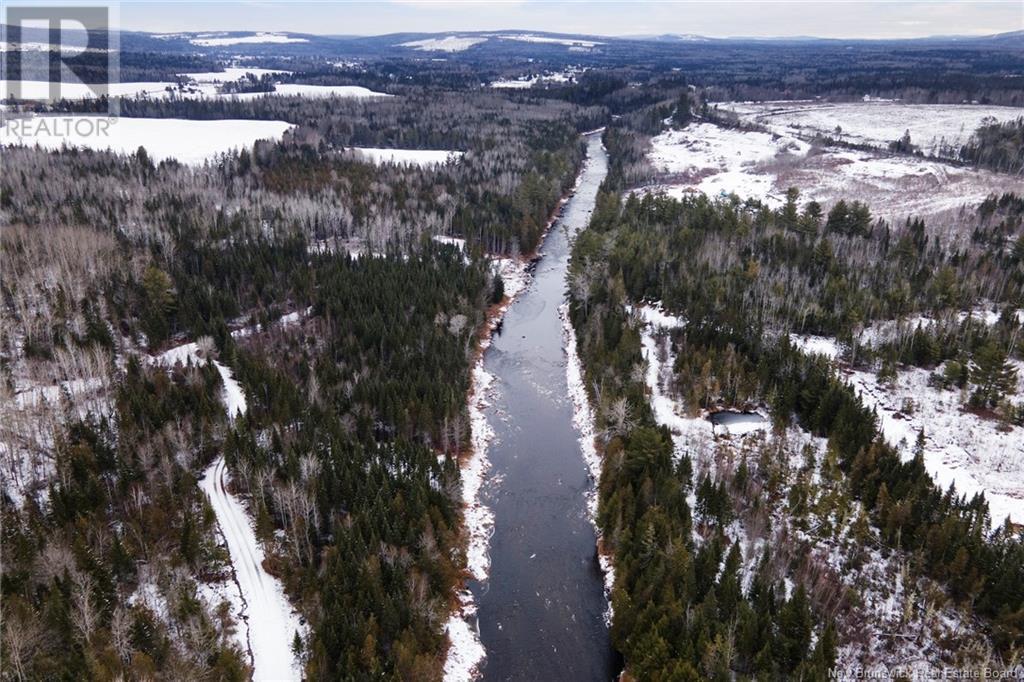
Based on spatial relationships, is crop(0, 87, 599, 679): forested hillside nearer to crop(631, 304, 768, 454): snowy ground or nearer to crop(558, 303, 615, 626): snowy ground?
crop(558, 303, 615, 626): snowy ground

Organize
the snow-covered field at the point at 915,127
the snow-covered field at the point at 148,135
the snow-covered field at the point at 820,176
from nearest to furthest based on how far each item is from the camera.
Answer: the snow-covered field at the point at 820,176, the snow-covered field at the point at 148,135, the snow-covered field at the point at 915,127

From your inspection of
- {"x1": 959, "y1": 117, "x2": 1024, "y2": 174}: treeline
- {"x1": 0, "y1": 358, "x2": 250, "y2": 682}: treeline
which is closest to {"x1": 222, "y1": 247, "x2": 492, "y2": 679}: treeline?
{"x1": 0, "y1": 358, "x2": 250, "y2": 682}: treeline

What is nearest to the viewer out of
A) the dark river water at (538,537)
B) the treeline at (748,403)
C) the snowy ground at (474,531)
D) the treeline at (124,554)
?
the treeline at (124,554)

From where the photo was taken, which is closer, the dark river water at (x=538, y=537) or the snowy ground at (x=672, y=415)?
the dark river water at (x=538, y=537)

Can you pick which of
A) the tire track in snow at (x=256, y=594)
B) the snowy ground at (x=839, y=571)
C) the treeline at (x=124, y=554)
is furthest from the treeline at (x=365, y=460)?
the snowy ground at (x=839, y=571)

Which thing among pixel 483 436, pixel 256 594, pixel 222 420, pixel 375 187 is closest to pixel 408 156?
pixel 375 187

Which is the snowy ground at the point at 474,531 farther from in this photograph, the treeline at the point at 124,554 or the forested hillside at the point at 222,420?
the treeline at the point at 124,554

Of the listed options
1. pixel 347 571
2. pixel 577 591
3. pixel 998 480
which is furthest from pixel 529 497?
pixel 998 480

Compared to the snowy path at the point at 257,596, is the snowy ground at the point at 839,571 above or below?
above
